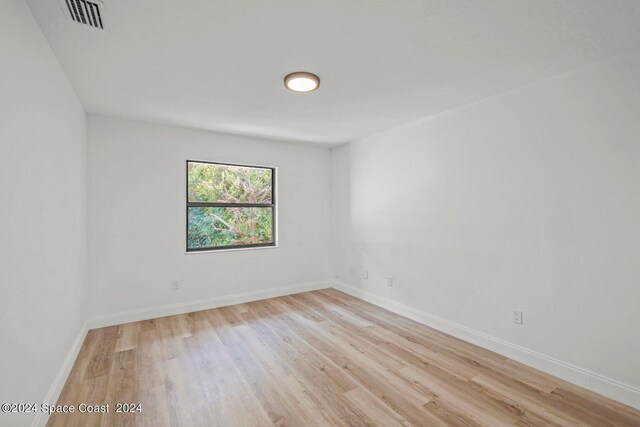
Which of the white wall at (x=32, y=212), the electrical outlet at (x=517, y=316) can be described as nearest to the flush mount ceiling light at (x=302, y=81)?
the white wall at (x=32, y=212)

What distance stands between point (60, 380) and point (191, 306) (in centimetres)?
169

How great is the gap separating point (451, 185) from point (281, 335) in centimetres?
236

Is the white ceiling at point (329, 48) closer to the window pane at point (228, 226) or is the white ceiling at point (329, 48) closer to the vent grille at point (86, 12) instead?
the vent grille at point (86, 12)

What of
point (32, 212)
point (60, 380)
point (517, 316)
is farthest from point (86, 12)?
point (517, 316)

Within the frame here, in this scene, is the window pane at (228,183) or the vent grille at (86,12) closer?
the vent grille at (86,12)

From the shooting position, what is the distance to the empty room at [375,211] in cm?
164

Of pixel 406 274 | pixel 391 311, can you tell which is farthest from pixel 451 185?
pixel 391 311

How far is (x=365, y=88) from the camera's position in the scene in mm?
2543

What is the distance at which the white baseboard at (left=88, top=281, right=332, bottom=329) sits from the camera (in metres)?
3.30

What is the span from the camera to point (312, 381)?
225 centimetres

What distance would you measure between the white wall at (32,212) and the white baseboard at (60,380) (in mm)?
61

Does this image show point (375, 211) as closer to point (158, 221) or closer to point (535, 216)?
point (535, 216)

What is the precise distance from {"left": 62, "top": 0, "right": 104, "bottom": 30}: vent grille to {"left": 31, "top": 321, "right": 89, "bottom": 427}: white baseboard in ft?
7.26

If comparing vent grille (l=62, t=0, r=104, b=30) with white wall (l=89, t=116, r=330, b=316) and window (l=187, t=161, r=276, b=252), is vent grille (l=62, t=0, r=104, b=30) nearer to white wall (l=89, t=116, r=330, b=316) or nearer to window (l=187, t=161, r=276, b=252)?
white wall (l=89, t=116, r=330, b=316)
